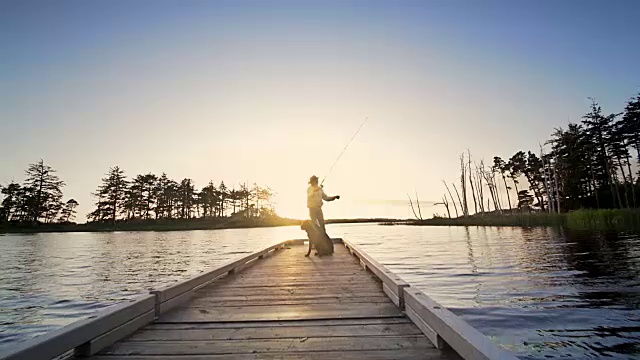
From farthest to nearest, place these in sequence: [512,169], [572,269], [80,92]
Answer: [512,169] < [80,92] < [572,269]

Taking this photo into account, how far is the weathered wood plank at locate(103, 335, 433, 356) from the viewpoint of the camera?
2273mm

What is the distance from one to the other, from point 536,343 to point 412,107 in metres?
14.7

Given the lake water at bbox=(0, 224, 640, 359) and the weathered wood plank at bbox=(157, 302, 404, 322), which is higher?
the weathered wood plank at bbox=(157, 302, 404, 322)

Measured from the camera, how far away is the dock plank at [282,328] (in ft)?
7.34

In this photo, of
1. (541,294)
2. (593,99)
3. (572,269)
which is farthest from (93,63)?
(593,99)

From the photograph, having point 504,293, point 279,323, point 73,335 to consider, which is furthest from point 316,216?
point 73,335

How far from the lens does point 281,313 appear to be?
10.9 feet

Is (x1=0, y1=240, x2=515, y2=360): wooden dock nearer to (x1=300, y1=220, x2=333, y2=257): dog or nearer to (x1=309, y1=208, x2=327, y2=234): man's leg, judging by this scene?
(x1=309, y1=208, x2=327, y2=234): man's leg

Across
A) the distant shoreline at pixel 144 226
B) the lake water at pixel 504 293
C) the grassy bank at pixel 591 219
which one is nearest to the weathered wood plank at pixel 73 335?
the lake water at pixel 504 293

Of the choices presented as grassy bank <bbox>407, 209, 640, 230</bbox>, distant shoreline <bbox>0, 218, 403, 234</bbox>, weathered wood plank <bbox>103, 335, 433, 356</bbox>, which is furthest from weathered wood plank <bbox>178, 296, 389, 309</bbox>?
distant shoreline <bbox>0, 218, 403, 234</bbox>

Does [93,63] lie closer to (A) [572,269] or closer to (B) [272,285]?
(B) [272,285]

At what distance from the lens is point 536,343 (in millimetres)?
4121

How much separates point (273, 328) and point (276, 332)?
0.40 feet

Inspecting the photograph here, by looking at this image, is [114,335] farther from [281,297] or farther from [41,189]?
[41,189]
